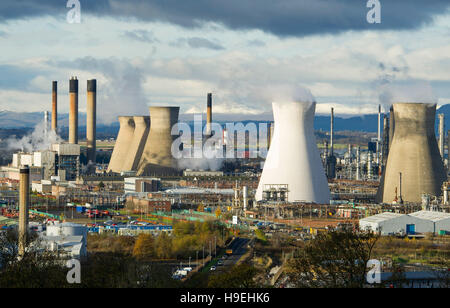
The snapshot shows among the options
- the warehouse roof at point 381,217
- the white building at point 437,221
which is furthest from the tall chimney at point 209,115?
the white building at point 437,221

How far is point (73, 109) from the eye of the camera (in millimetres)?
63812

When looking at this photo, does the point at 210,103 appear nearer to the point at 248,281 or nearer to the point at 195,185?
the point at 195,185

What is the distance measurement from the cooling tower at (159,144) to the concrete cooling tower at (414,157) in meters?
19.8

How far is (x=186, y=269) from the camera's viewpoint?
76.8 feet

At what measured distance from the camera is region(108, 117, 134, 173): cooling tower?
6225 centimetres

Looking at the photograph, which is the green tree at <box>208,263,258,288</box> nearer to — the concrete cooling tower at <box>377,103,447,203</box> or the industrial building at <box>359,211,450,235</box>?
the industrial building at <box>359,211,450,235</box>

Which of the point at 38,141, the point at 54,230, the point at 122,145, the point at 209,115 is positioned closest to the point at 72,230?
the point at 54,230

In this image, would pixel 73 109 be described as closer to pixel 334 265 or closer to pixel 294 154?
pixel 294 154

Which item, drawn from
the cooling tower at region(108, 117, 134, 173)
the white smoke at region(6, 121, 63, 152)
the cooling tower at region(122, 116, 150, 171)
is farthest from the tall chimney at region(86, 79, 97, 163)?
the cooling tower at region(122, 116, 150, 171)

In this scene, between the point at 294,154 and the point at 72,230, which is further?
the point at 294,154

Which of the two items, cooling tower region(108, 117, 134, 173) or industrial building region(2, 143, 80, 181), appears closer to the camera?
industrial building region(2, 143, 80, 181)

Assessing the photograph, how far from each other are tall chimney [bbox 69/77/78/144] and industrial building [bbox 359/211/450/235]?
109 ft

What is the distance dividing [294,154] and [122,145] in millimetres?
27832

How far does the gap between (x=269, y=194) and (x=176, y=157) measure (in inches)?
818
